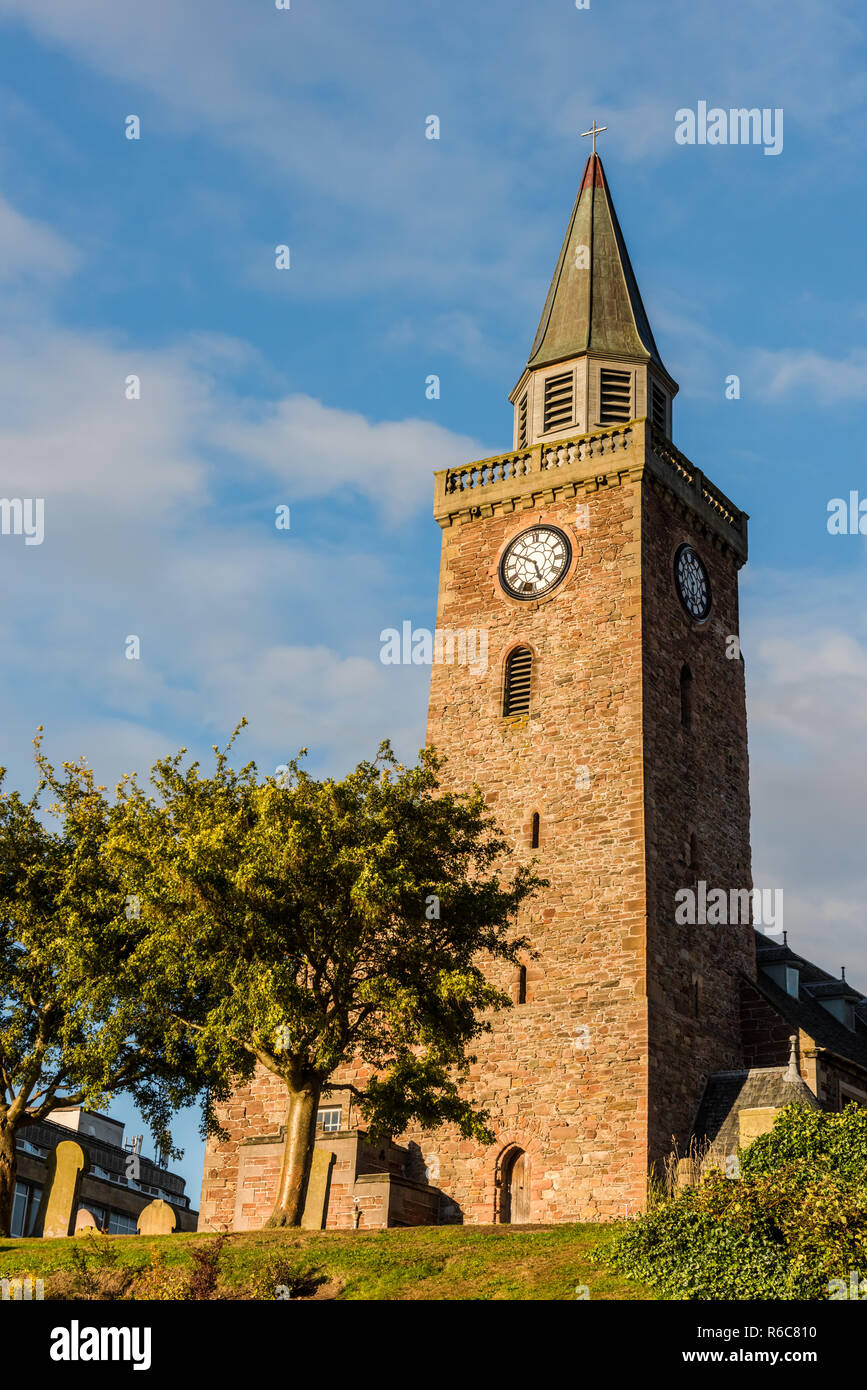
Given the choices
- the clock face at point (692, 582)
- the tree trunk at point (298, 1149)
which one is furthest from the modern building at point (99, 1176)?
the clock face at point (692, 582)

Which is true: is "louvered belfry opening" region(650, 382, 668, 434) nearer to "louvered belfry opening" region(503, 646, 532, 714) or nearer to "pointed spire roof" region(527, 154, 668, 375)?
"pointed spire roof" region(527, 154, 668, 375)

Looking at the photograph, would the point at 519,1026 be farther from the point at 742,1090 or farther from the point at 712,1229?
the point at 712,1229

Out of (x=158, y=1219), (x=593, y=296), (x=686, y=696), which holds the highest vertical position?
(x=593, y=296)

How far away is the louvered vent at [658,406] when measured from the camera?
44.4 m

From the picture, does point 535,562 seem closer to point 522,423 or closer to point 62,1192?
point 522,423

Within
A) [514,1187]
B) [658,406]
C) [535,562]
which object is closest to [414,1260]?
[514,1187]

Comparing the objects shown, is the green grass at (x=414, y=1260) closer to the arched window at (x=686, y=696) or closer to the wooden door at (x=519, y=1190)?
the wooden door at (x=519, y=1190)

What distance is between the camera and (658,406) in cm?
4481

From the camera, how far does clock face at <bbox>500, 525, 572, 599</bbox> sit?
41.2 meters

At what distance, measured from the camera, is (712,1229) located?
862 inches

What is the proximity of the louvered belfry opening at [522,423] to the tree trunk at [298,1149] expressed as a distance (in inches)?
865

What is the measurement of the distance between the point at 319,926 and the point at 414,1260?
750 cm

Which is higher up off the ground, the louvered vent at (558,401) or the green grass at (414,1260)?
the louvered vent at (558,401)

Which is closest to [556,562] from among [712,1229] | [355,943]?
[355,943]
